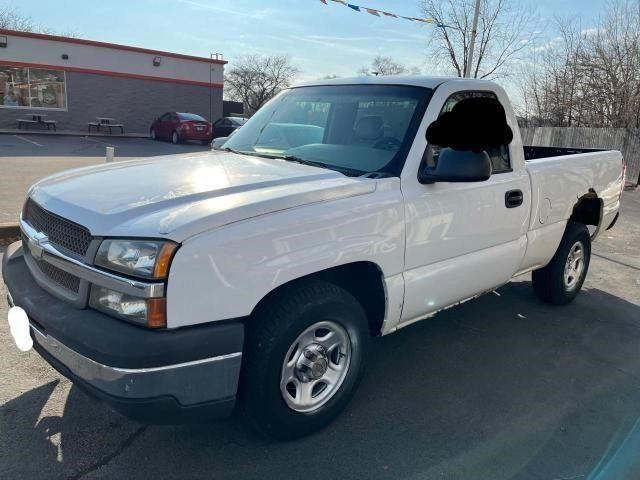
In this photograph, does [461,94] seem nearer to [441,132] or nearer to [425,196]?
[441,132]

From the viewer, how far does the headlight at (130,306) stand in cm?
215

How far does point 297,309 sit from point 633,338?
341 centimetres

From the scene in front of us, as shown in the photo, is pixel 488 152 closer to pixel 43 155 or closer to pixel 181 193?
pixel 181 193

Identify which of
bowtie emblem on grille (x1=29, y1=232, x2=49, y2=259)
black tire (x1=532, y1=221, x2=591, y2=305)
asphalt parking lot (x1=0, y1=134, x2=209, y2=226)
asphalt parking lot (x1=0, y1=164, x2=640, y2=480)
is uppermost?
bowtie emblem on grille (x1=29, y1=232, x2=49, y2=259)

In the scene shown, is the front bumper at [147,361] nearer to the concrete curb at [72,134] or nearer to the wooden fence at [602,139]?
the wooden fence at [602,139]

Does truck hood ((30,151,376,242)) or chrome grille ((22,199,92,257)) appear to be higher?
truck hood ((30,151,376,242))

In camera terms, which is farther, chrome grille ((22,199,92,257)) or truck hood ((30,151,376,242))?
chrome grille ((22,199,92,257))

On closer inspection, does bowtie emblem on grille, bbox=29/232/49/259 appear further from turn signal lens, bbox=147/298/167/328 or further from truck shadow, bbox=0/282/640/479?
truck shadow, bbox=0/282/640/479

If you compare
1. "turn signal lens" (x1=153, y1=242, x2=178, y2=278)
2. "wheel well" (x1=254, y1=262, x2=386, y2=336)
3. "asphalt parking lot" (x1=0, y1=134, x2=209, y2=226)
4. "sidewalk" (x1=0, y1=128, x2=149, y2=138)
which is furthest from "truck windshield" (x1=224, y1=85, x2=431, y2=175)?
"sidewalk" (x1=0, y1=128, x2=149, y2=138)

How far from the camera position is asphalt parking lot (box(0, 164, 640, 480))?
2.62 m

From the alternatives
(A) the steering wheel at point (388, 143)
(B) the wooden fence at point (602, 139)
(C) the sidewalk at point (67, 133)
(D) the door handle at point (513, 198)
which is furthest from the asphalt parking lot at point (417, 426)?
(C) the sidewalk at point (67, 133)

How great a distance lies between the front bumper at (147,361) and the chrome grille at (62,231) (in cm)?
27

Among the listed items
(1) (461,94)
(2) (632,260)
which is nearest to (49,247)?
(1) (461,94)

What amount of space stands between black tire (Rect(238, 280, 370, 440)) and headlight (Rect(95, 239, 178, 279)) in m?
0.56
